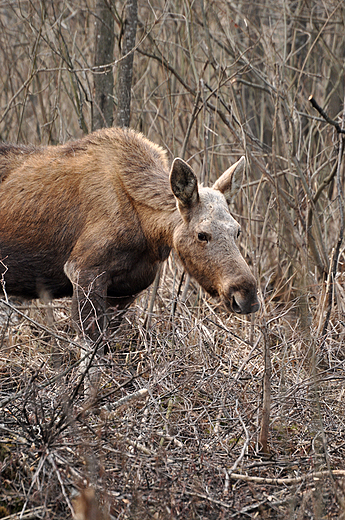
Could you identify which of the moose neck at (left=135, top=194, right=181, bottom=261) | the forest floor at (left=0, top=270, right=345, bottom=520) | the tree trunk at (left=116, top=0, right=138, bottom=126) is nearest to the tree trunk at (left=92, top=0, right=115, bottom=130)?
the tree trunk at (left=116, top=0, right=138, bottom=126)

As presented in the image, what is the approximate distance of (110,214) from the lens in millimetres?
4906

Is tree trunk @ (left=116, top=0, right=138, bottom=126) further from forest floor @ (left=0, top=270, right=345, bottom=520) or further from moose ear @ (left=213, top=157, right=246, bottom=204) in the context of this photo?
forest floor @ (left=0, top=270, right=345, bottom=520)

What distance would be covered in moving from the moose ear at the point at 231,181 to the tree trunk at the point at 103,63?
1.79m

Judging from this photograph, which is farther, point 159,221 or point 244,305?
point 159,221

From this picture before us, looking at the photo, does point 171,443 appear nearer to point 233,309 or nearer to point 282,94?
point 233,309

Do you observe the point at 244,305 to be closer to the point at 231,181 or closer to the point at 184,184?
the point at 184,184

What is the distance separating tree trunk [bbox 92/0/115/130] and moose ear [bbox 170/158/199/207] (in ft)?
6.43

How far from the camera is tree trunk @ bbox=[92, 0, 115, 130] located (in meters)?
6.39

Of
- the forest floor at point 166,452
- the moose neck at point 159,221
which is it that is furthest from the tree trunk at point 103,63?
the forest floor at point 166,452

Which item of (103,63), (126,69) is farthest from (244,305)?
(103,63)

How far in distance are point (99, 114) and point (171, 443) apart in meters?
3.80

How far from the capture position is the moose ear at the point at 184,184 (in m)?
4.62

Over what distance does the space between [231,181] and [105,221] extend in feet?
3.74

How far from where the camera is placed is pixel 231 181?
515 centimetres
